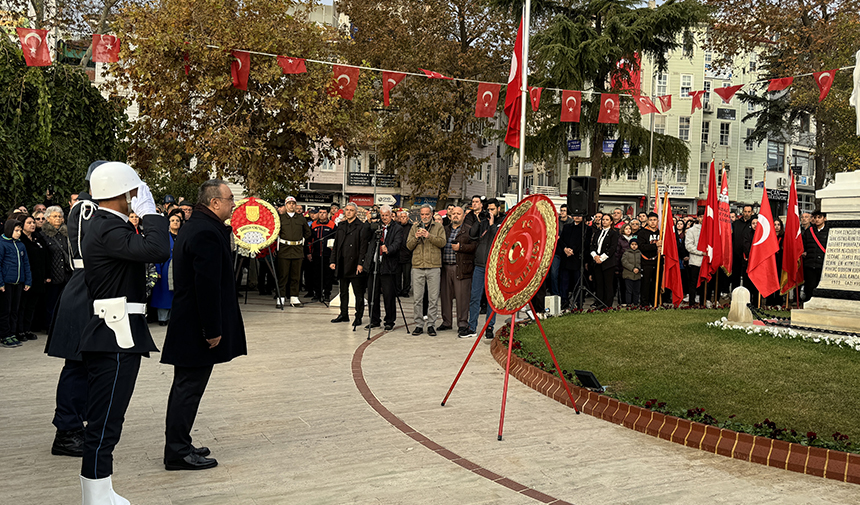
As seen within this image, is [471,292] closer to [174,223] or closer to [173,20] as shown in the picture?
[174,223]

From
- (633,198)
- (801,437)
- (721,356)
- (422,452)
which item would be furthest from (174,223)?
(633,198)

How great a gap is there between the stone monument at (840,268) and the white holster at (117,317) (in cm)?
990

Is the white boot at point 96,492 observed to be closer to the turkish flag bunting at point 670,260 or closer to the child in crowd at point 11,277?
the child in crowd at point 11,277

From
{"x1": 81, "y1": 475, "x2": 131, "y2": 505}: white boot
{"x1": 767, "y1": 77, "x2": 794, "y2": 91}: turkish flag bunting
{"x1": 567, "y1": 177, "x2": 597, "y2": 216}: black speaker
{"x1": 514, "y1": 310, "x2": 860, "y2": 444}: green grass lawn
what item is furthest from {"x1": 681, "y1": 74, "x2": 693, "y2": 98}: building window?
{"x1": 81, "y1": 475, "x2": 131, "y2": 505}: white boot

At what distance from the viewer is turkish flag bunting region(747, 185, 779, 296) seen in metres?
12.1

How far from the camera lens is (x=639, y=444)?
19.9 feet

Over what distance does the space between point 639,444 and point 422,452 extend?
1906 mm

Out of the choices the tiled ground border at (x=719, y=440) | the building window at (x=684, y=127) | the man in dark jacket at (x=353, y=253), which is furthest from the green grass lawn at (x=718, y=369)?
the building window at (x=684, y=127)

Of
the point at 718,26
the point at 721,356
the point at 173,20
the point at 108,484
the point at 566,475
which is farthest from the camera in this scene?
the point at 718,26

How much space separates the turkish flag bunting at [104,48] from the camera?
48.8 feet

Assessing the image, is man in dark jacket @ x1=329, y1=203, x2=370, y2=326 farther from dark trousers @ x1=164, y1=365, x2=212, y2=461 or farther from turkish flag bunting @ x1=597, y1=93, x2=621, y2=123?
turkish flag bunting @ x1=597, y1=93, x2=621, y2=123

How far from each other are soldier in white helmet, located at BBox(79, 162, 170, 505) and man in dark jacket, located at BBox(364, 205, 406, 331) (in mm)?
7524

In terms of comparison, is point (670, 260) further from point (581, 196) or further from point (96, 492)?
point (96, 492)

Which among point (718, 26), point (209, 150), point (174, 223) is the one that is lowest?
point (174, 223)
